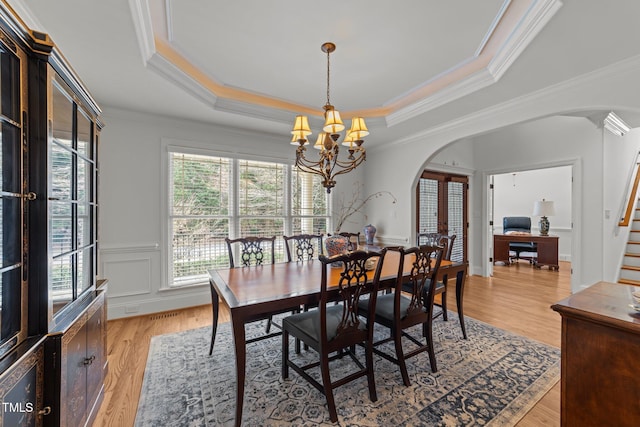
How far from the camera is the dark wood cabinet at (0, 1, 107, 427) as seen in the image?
3.36 ft

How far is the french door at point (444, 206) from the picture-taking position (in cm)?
518

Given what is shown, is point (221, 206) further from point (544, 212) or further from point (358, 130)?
point (544, 212)

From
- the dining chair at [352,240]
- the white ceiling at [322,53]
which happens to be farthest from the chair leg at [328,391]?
the white ceiling at [322,53]

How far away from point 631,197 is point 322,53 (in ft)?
17.0

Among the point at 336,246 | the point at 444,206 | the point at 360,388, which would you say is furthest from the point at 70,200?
the point at 444,206

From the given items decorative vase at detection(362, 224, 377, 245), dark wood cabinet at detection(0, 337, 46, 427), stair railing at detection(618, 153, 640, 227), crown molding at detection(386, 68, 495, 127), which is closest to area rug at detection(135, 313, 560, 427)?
dark wood cabinet at detection(0, 337, 46, 427)

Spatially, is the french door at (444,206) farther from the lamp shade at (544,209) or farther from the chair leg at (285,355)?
the chair leg at (285,355)

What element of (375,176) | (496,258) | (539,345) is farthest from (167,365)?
(496,258)

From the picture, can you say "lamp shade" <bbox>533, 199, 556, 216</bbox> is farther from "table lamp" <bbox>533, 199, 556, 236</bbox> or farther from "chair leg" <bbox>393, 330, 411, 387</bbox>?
"chair leg" <bbox>393, 330, 411, 387</bbox>

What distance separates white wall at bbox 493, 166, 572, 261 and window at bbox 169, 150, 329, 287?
620 centimetres

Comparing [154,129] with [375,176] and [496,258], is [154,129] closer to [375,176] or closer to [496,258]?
[375,176]

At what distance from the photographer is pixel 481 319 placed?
11.0 feet

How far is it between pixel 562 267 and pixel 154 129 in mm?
8824

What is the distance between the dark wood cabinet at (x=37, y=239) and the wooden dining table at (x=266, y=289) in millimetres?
788
